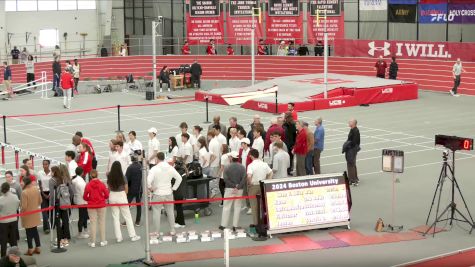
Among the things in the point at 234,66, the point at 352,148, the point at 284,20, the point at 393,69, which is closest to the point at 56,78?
the point at 234,66

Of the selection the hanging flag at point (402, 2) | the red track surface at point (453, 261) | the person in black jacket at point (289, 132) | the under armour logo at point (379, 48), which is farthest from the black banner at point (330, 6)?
the red track surface at point (453, 261)

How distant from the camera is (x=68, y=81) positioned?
115ft

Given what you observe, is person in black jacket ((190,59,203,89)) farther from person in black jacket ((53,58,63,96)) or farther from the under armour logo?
the under armour logo

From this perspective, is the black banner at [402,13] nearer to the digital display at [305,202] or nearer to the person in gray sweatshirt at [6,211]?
the digital display at [305,202]

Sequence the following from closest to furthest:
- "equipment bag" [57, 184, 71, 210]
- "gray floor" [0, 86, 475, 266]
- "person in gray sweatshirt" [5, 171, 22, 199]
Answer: "gray floor" [0, 86, 475, 266]
"person in gray sweatshirt" [5, 171, 22, 199]
"equipment bag" [57, 184, 71, 210]

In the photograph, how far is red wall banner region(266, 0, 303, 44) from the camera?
143 ft

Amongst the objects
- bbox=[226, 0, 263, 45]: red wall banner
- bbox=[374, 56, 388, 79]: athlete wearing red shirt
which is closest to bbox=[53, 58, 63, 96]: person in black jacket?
bbox=[226, 0, 263, 45]: red wall banner

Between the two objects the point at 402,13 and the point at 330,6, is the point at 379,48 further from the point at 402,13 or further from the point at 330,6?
the point at 330,6

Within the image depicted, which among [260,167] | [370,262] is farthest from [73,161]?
[370,262]

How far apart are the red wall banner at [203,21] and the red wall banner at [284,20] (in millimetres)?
2556

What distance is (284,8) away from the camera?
144ft

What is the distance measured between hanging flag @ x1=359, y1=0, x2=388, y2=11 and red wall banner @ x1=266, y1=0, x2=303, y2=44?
4.72 metres

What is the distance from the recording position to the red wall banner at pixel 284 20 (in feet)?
143

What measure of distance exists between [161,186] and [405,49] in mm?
28823
